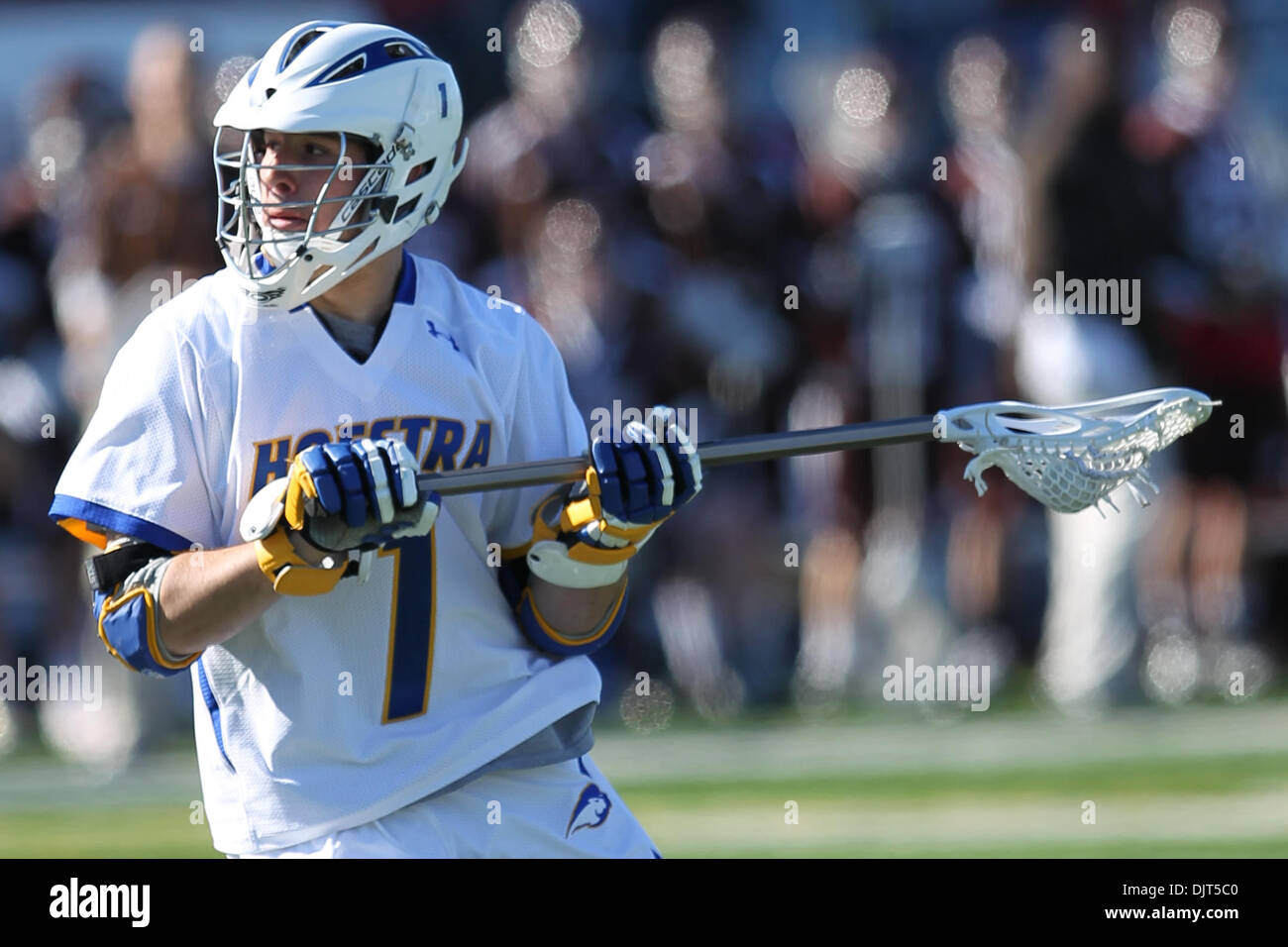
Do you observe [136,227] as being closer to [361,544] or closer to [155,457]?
[155,457]

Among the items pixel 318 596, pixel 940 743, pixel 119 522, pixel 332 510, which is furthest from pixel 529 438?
pixel 940 743

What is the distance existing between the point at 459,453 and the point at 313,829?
0.60 m

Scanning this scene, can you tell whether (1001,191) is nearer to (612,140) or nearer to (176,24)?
(612,140)

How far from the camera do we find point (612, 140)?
7.27 meters

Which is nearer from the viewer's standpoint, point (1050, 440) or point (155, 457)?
point (155, 457)

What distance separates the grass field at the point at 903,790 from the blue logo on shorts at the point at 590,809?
2556 millimetres

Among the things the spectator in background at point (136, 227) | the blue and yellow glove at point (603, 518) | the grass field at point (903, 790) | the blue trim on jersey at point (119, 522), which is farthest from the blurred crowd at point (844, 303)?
the blue trim on jersey at point (119, 522)

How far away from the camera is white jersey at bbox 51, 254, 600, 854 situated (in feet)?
9.43

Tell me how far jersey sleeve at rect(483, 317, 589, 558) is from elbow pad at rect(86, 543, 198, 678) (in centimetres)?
54

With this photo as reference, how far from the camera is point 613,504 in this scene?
2893 millimetres

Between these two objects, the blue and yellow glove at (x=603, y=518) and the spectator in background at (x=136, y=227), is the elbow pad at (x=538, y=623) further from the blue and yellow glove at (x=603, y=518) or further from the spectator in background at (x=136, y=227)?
the spectator in background at (x=136, y=227)

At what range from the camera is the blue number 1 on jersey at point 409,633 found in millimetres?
2943

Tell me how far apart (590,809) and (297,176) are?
107 centimetres

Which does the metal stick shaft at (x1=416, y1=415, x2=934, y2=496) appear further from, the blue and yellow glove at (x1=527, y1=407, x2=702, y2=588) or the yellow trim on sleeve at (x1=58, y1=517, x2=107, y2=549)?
the yellow trim on sleeve at (x1=58, y1=517, x2=107, y2=549)
